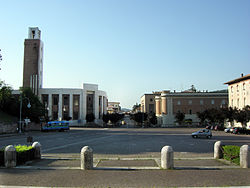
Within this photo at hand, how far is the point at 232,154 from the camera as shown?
1167cm

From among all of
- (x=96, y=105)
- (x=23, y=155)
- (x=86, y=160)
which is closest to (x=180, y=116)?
(x=96, y=105)

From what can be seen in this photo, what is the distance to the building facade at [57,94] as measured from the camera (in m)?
83.4

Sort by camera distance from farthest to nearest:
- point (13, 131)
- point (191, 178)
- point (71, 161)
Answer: point (13, 131), point (71, 161), point (191, 178)

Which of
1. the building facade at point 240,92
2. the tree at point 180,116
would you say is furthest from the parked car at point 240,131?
the tree at point 180,116

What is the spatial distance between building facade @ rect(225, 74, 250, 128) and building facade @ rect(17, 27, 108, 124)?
50332mm

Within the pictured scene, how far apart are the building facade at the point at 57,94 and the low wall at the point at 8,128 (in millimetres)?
29280

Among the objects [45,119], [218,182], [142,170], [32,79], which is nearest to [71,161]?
[142,170]

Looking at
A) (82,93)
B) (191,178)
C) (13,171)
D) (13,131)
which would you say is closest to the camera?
(191,178)

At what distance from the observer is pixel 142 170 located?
9938 mm

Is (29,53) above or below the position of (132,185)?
above

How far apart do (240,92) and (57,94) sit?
63427 millimetres

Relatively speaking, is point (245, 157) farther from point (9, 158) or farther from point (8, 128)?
point (8, 128)

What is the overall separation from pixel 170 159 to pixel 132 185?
2.79 m

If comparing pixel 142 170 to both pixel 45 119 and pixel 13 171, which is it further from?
pixel 45 119
